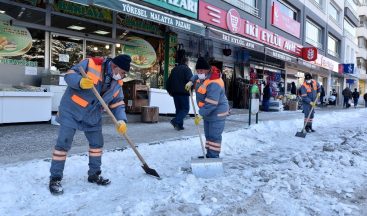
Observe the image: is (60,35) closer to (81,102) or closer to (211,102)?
(211,102)

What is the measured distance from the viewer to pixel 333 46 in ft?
114

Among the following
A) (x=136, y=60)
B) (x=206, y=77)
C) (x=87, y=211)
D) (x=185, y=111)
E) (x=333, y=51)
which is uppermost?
(x=333, y=51)

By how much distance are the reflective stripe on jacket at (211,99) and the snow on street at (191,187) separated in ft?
2.83

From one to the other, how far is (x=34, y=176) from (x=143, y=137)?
3182 millimetres

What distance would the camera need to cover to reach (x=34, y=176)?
4.75 metres

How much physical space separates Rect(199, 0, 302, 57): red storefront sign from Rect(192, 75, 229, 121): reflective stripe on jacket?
304 inches

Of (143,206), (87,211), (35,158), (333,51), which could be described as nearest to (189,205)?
(143,206)

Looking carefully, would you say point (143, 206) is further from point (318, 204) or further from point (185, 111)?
point (185, 111)

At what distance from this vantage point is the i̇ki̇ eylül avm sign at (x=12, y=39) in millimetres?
8953

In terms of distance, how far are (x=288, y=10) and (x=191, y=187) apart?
21.1m

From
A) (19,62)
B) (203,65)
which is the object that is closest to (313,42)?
(19,62)

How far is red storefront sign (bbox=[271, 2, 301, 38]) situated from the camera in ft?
65.9

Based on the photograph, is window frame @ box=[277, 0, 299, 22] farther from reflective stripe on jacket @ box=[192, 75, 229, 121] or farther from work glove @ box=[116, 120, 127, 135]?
work glove @ box=[116, 120, 127, 135]

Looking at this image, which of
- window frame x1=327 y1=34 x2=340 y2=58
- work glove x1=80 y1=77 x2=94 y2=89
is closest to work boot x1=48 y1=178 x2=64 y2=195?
work glove x1=80 y1=77 x2=94 y2=89
